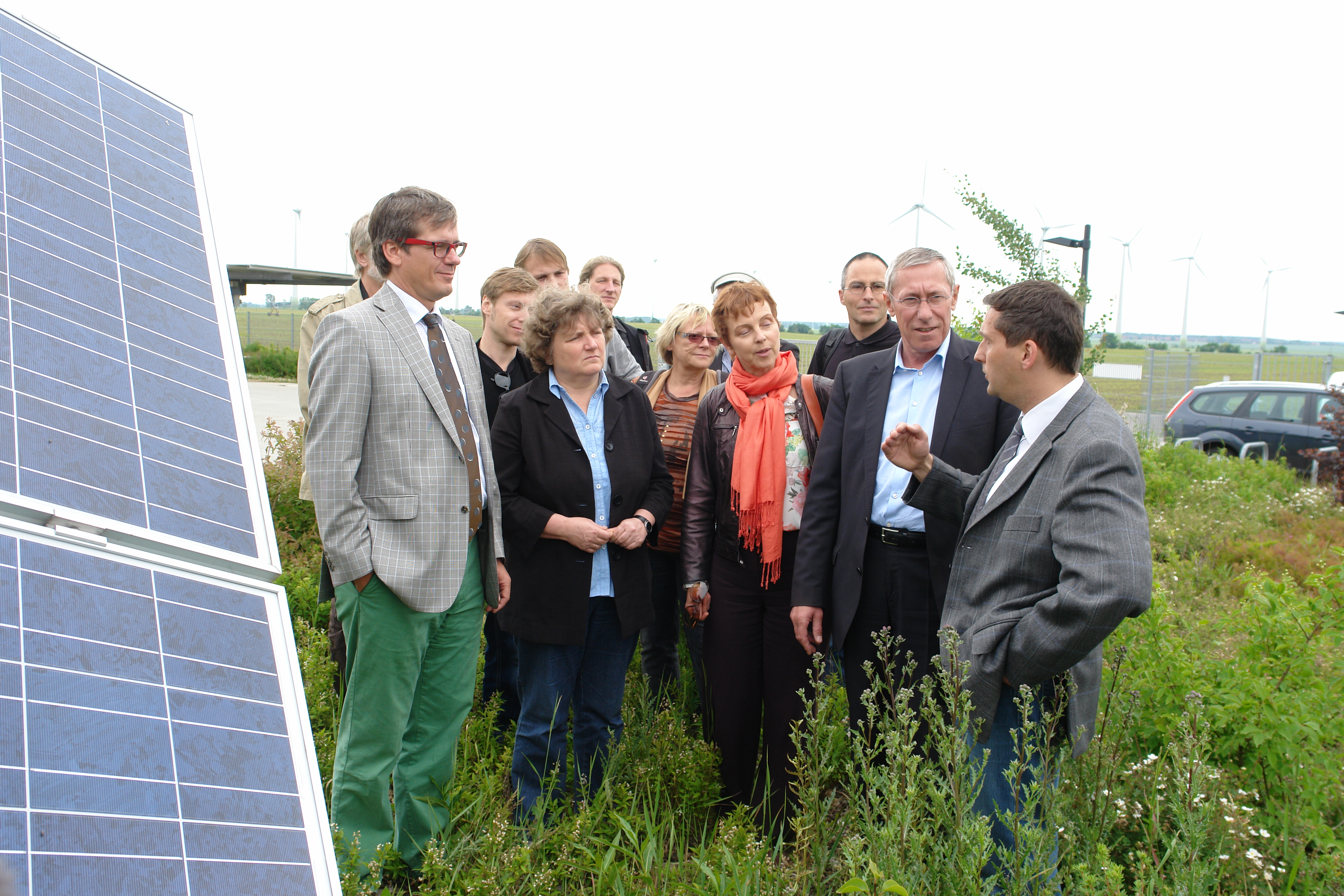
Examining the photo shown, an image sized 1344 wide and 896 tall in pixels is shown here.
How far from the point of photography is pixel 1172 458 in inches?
437

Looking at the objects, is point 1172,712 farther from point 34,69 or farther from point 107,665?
point 34,69

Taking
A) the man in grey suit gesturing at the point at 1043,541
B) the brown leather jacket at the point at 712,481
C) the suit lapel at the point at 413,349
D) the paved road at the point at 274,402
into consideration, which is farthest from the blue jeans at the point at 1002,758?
the paved road at the point at 274,402

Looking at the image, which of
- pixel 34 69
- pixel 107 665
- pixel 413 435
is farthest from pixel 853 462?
pixel 34 69

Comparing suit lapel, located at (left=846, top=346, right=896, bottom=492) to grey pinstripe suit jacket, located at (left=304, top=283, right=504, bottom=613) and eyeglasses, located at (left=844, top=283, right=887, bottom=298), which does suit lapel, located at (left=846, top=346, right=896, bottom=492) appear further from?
Answer: grey pinstripe suit jacket, located at (left=304, top=283, right=504, bottom=613)

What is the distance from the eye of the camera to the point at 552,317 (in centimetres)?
354

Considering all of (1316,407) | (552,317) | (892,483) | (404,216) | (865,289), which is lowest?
(1316,407)

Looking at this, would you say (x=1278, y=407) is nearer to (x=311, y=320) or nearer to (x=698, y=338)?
(x=698, y=338)

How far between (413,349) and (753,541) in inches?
63.4

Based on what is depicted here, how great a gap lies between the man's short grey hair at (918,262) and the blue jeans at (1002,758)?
1.63 metres

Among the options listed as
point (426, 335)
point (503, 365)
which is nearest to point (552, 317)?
point (426, 335)

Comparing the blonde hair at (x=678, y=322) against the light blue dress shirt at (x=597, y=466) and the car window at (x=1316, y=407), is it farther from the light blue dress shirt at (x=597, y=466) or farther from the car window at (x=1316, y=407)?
the car window at (x=1316, y=407)

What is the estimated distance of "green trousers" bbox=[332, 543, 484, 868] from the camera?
2.90 metres

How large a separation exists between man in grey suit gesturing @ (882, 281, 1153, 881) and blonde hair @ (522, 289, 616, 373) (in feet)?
5.21

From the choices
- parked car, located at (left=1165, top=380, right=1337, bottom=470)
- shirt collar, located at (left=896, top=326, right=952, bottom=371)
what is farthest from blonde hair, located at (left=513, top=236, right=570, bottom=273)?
parked car, located at (left=1165, top=380, right=1337, bottom=470)
